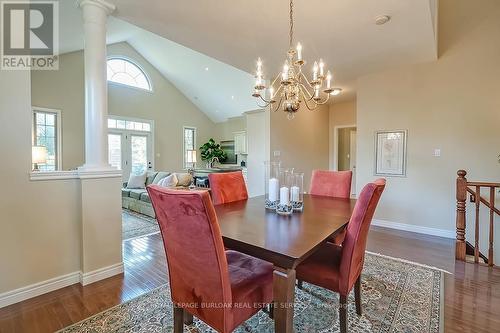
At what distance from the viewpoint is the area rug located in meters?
1.66

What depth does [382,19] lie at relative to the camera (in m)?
2.54

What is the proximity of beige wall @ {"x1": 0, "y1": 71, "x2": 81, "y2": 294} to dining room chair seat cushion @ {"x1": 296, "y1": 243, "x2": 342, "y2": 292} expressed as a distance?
209 cm

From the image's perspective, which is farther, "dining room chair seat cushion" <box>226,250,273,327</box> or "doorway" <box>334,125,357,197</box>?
"doorway" <box>334,125,357,197</box>

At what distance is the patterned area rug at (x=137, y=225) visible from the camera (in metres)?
3.72

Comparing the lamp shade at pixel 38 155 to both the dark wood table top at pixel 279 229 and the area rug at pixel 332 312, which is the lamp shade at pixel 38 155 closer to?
the area rug at pixel 332 312

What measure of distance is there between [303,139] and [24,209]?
16.0 ft

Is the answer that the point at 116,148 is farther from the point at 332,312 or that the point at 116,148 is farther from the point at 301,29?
the point at 332,312

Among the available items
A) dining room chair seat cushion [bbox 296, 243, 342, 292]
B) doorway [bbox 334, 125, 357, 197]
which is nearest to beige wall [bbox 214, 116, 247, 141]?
doorway [bbox 334, 125, 357, 197]

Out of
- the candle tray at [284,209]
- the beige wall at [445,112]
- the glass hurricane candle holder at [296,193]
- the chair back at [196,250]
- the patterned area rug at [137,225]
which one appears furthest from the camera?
the patterned area rug at [137,225]

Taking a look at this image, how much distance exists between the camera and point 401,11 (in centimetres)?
242

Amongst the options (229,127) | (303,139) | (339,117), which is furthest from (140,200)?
(339,117)

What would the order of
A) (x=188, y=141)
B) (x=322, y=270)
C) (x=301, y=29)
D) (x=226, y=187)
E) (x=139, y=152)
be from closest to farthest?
(x=322, y=270)
(x=226, y=187)
(x=301, y=29)
(x=139, y=152)
(x=188, y=141)

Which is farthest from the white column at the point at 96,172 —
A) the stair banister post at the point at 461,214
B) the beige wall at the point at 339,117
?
the beige wall at the point at 339,117

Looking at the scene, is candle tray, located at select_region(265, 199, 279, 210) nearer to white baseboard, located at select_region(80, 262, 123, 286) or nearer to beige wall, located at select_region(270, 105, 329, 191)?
white baseboard, located at select_region(80, 262, 123, 286)
